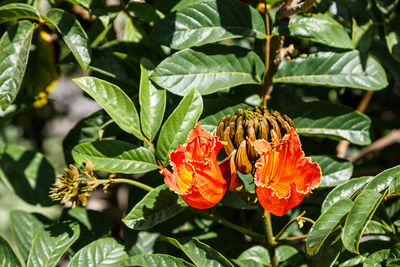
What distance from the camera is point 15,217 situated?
111cm

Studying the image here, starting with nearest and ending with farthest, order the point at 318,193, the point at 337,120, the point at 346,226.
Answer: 1. the point at 346,226
2. the point at 337,120
3. the point at 318,193

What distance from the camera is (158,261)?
845mm

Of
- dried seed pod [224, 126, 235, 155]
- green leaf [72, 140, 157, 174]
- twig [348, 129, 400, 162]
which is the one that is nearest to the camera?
dried seed pod [224, 126, 235, 155]

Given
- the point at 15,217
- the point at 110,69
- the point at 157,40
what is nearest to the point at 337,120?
the point at 157,40

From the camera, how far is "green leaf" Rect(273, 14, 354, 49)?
1.00 m

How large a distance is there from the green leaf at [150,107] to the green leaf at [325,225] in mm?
396

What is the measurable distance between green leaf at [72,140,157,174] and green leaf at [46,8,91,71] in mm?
194

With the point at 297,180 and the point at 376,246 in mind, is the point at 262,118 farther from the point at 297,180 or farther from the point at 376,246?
the point at 376,246

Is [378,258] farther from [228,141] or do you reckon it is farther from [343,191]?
[228,141]

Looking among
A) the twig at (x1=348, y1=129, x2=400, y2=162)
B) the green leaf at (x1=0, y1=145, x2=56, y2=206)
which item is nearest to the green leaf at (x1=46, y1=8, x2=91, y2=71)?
the green leaf at (x1=0, y1=145, x2=56, y2=206)

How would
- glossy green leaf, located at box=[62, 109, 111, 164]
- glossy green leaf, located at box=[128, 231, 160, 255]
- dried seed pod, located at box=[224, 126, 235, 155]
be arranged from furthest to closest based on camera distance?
glossy green leaf, located at box=[62, 109, 111, 164]
glossy green leaf, located at box=[128, 231, 160, 255]
dried seed pod, located at box=[224, 126, 235, 155]

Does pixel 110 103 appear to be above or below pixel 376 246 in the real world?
above

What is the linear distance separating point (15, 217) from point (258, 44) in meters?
0.80

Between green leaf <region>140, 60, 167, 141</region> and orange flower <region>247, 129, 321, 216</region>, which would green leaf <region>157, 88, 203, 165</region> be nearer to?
green leaf <region>140, 60, 167, 141</region>
